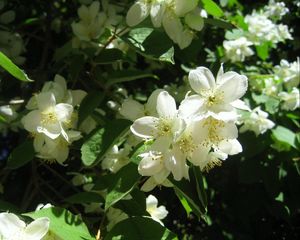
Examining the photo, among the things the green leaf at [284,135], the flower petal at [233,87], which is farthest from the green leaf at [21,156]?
the green leaf at [284,135]

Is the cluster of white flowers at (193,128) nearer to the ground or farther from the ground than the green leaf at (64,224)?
farther from the ground

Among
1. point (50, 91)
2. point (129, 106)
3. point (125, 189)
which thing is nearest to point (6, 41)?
point (50, 91)

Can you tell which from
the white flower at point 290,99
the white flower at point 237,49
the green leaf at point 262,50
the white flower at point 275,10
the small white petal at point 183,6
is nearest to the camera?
the small white petal at point 183,6

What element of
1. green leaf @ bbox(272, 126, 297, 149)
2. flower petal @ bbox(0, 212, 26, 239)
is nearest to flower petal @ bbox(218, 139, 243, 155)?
flower petal @ bbox(0, 212, 26, 239)

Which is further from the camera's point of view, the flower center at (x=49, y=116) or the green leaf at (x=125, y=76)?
the green leaf at (x=125, y=76)

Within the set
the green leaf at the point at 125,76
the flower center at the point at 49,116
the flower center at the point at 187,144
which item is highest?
the flower center at the point at 187,144

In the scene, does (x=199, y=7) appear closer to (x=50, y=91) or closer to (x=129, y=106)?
(x=129, y=106)

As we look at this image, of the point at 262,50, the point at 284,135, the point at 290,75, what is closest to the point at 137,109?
the point at 284,135

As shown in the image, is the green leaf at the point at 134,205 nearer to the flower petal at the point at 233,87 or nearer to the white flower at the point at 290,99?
the flower petal at the point at 233,87

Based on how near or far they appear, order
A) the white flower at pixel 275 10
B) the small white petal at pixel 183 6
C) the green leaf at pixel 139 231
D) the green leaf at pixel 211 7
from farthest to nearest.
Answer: the white flower at pixel 275 10, the green leaf at pixel 211 7, the small white petal at pixel 183 6, the green leaf at pixel 139 231

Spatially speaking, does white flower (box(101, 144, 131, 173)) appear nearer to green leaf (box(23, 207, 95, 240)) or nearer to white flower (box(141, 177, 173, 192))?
white flower (box(141, 177, 173, 192))
